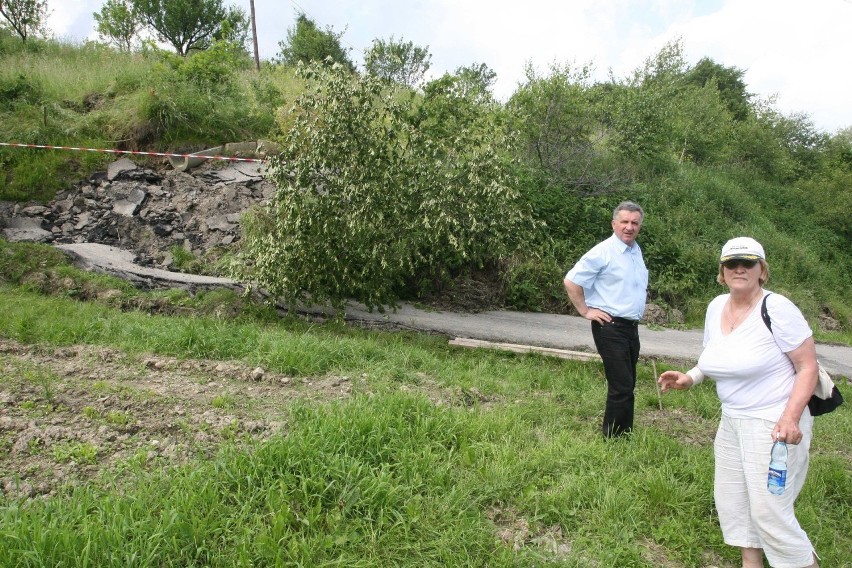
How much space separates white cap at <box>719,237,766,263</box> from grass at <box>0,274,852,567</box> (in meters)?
1.60

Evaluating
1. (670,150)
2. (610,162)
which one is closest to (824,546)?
(610,162)

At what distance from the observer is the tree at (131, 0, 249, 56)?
1112 inches

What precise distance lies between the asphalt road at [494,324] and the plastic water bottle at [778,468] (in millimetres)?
5475

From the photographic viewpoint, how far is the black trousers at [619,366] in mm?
4281

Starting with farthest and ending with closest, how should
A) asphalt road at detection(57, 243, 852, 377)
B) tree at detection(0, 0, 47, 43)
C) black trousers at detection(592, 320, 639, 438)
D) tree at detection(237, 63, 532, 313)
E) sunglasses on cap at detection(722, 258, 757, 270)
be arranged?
tree at detection(0, 0, 47, 43) → asphalt road at detection(57, 243, 852, 377) → tree at detection(237, 63, 532, 313) → black trousers at detection(592, 320, 639, 438) → sunglasses on cap at detection(722, 258, 757, 270)

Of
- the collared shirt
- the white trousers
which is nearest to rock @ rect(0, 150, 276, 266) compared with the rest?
the collared shirt

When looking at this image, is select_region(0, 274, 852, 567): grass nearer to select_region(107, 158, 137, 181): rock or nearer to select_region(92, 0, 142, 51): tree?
select_region(107, 158, 137, 181): rock

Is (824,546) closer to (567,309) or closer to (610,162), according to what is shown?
(567,309)

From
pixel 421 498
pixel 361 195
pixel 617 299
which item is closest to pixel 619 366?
pixel 617 299

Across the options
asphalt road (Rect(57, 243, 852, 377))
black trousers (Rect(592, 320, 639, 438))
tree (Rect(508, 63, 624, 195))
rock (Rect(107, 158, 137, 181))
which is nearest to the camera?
black trousers (Rect(592, 320, 639, 438))

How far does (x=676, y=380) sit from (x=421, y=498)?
156cm

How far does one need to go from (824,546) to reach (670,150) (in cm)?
1550

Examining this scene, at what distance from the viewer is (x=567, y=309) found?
1029 centimetres

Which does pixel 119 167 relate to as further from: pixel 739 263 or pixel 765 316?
pixel 765 316
